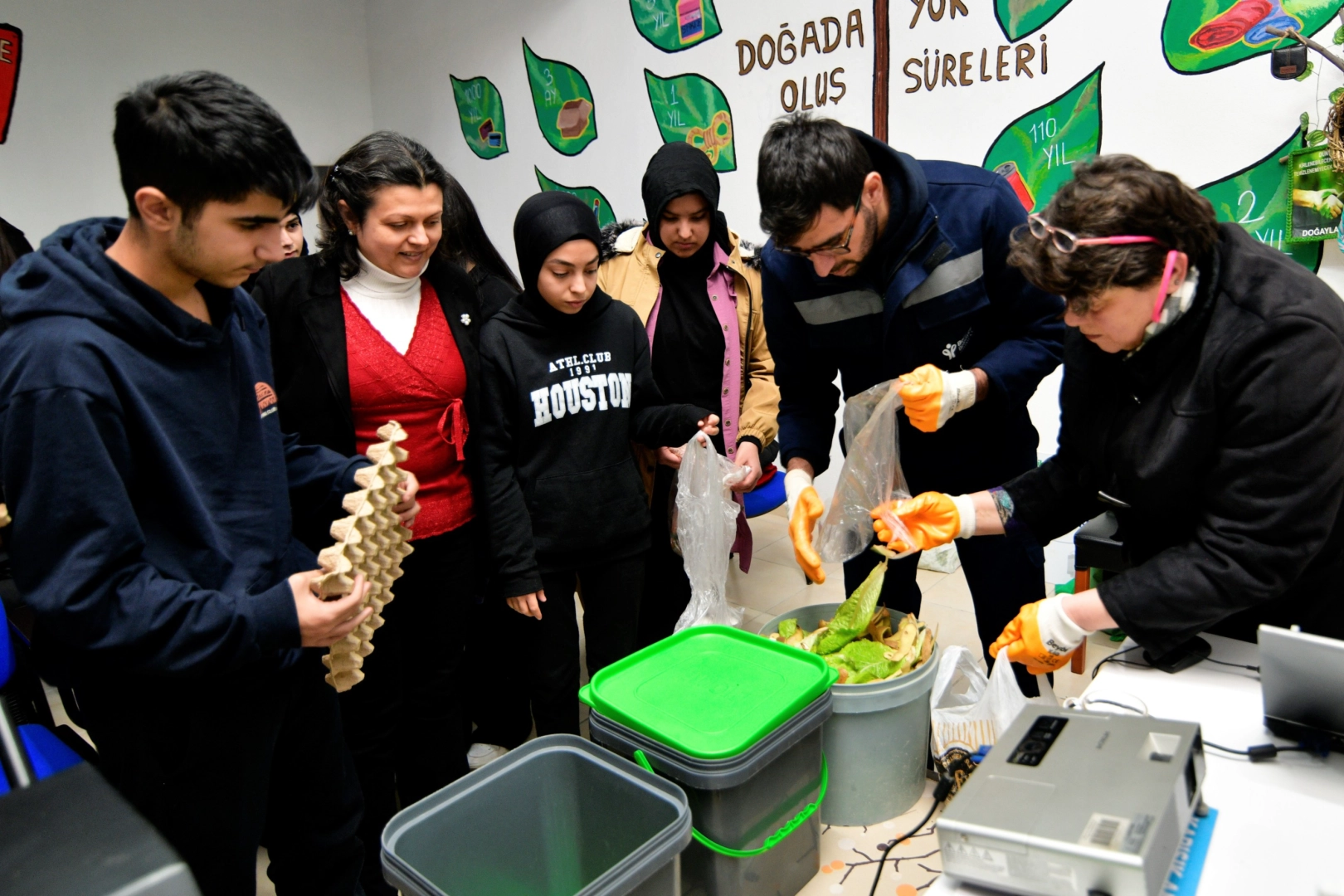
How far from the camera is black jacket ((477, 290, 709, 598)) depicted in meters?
1.86

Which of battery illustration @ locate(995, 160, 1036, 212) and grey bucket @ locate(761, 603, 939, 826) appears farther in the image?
battery illustration @ locate(995, 160, 1036, 212)

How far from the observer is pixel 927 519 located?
64.8 inches

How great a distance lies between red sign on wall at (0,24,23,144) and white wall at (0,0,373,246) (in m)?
0.03

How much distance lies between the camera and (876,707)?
1758 millimetres

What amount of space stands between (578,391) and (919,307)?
0.77m

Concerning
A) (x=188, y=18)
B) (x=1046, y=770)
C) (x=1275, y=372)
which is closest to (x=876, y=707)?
(x=1046, y=770)

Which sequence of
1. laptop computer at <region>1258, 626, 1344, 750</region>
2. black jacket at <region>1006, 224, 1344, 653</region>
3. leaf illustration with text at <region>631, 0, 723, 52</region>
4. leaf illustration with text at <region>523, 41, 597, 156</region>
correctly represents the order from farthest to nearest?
leaf illustration with text at <region>523, 41, 597, 156</region>, leaf illustration with text at <region>631, 0, 723, 52</region>, black jacket at <region>1006, 224, 1344, 653</region>, laptop computer at <region>1258, 626, 1344, 750</region>

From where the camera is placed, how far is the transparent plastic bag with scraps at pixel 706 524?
6.53 ft

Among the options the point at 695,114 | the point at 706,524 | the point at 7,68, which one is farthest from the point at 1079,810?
the point at 7,68

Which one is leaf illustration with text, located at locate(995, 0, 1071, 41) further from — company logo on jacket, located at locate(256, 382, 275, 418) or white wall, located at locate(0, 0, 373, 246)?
white wall, located at locate(0, 0, 373, 246)

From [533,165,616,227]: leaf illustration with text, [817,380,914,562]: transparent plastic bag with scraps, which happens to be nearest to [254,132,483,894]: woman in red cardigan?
[817,380,914,562]: transparent plastic bag with scraps

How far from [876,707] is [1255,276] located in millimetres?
1065

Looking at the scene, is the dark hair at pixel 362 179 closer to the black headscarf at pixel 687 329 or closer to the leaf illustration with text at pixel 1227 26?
the black headscarf at pixel 687 329

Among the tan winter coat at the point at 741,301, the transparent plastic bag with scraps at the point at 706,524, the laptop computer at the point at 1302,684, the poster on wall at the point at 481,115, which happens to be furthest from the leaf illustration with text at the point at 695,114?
the laptop computer at the point at 1302,684
